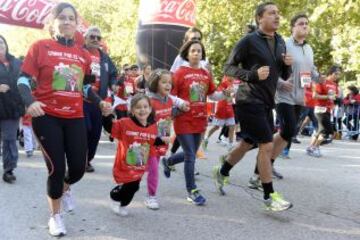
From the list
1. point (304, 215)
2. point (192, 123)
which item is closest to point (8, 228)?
point (192, 123)

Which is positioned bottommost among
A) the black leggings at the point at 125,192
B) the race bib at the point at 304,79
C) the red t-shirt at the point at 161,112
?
the black leggings at the point at 125,192

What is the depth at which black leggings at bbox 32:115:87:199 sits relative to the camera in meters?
4.18

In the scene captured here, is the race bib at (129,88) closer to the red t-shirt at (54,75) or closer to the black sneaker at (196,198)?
the black sneaker at (196,198)

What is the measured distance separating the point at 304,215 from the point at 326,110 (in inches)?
208

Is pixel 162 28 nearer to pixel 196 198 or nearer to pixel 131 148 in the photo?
pixel 196 198

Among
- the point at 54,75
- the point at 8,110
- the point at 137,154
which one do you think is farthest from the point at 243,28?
the point at 54,75

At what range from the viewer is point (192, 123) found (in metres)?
5.60

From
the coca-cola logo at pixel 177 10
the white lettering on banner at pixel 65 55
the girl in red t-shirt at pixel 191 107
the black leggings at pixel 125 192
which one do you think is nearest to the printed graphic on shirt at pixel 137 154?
the black leggings at pixel 125 192

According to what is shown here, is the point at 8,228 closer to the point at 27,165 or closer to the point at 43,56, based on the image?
the point at 43,56

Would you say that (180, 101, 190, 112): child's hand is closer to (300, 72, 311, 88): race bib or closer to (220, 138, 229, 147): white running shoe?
(300, 72, 311, 88): race bib

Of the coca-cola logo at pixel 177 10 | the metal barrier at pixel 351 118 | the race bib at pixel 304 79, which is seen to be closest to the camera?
the race bib at pixel 304 79

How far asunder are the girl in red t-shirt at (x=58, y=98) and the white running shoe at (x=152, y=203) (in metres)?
1.15

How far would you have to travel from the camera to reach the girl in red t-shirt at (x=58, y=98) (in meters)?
4.18

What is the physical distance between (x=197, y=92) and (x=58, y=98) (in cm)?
188
